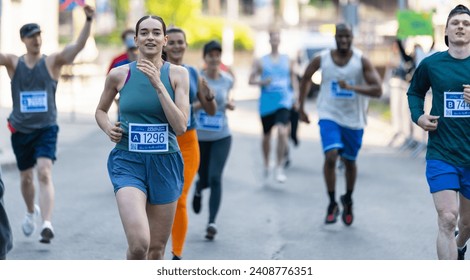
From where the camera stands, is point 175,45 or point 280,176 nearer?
point 175,45

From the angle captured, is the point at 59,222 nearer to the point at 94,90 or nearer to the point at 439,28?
the point at 439,28

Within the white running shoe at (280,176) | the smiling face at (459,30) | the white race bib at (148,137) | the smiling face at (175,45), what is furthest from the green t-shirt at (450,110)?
the white running shoe at (280,176)

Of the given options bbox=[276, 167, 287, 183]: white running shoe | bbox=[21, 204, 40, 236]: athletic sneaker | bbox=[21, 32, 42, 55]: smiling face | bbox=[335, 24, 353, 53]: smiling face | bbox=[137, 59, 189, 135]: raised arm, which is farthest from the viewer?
bbox=[276, 167, 287, 183]: white running shoe

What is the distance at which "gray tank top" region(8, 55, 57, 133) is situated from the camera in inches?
413

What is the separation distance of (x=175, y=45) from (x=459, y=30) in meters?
2.57

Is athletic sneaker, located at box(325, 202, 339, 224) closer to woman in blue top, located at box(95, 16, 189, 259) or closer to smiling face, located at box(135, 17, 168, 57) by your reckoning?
woman in blue top, located at box(95, 16, 189, 259)

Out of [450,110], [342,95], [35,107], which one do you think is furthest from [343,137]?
[450,110]

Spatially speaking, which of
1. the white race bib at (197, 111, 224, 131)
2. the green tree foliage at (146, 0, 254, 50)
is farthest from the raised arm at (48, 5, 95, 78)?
Answer: the green tree foliage at (146, 0, 254, 50)

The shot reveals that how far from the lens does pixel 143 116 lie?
7027mm

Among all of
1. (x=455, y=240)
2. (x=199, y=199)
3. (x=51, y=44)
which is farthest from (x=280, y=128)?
(x=51, y=44)

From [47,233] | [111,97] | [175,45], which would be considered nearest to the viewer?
[111,97]

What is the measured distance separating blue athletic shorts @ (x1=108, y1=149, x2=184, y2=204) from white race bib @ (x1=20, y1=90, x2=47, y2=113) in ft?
11.6

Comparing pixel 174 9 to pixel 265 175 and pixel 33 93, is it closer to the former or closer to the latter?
pixel 265 175

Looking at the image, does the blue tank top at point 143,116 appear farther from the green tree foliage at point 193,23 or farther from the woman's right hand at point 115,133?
the green tree foliage at point 193,23
